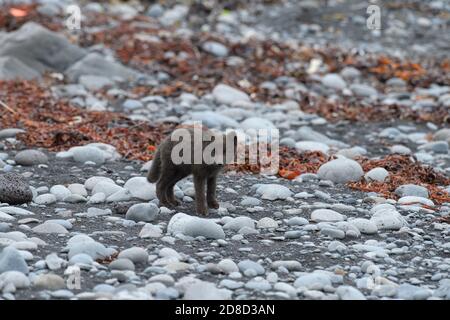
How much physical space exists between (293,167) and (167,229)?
2.78 m

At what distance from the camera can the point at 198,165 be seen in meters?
6.98

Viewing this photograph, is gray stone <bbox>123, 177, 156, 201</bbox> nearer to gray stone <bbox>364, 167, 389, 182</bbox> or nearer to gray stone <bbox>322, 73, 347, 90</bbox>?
gray stone <bbox>364, 167, 389, 182</bbox>

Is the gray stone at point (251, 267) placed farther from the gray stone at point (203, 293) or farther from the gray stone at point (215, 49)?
the gray stone at point (215, 49)

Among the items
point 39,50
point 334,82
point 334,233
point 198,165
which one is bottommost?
point 334,233

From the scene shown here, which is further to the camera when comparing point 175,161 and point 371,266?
point 175,161

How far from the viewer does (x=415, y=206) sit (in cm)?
753

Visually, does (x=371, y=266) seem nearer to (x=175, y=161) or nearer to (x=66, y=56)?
(x=175, y=161)

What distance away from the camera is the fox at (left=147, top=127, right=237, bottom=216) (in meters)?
6.95

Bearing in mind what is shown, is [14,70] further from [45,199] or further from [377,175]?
[377,175]

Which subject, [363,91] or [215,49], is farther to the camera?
[215,49]

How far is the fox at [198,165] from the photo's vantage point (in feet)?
22.8

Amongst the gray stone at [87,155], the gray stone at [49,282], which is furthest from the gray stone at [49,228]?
the gray stone at [87,155]

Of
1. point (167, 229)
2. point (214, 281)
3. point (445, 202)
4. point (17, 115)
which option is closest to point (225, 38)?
point (17, 115)

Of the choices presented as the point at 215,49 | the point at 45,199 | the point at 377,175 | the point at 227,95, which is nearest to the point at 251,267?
the point at 45,199
